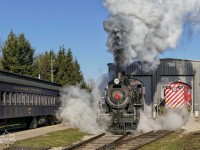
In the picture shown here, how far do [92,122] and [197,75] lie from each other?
2215cm

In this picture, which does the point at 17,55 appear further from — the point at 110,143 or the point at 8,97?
the point at 110,143

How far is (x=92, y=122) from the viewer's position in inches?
1016

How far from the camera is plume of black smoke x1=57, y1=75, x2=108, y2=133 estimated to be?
26273mm

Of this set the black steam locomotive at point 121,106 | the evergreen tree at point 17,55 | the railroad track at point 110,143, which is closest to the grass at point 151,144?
the railroad track at point 110,143

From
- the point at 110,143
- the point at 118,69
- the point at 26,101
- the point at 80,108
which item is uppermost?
the point at 118,69

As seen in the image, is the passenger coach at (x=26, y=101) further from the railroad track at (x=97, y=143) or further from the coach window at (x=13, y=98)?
the railroad track at (x=97, y=143)

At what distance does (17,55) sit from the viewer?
4978cm

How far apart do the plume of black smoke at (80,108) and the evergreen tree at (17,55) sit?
15180 mm

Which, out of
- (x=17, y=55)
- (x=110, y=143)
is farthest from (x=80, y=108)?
(x=17, y=55)

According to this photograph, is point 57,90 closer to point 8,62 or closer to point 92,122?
point 92,122

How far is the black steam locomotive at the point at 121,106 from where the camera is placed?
21.5 m

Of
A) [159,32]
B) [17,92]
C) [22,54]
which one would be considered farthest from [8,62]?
[159,32]

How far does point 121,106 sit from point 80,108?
8.41 m

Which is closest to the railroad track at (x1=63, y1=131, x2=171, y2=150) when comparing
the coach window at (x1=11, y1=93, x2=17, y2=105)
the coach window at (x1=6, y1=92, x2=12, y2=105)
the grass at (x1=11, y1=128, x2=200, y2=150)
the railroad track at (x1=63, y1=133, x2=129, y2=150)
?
the railroad track at (x1=63, y1=133, x2=129, y2=150)
